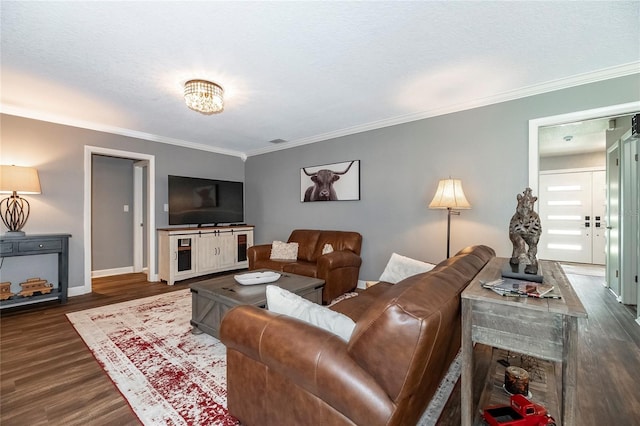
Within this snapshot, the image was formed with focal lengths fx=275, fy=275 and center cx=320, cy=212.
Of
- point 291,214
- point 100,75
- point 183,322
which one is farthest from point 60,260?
point 291,214

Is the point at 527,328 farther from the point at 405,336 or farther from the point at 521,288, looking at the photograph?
the point at 405,336

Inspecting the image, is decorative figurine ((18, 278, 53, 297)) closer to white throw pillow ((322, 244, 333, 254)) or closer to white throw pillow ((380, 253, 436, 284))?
white throw pillow ((322, 244, 333, 254))

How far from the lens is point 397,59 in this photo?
234 cm

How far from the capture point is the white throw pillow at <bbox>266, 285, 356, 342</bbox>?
1.29m

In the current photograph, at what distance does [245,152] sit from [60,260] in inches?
137

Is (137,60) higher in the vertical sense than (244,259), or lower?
higher

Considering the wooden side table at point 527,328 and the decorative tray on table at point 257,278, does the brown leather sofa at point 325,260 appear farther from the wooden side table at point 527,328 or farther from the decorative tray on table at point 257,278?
the wooden side table at point 527,328

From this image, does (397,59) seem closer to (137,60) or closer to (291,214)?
(137,60)

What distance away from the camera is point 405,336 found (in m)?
0.94

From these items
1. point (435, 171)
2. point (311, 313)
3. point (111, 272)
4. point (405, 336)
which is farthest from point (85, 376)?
point (111, 272)

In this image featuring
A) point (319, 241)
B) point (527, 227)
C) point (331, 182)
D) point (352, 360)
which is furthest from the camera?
point (331, 182)

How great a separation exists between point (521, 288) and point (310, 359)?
38.3 inches

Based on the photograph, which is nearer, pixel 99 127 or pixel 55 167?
pixel 55 167

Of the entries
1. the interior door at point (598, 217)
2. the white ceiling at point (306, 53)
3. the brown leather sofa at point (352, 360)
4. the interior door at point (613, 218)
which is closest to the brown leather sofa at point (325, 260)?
the white ceiling at point (306, 53)
